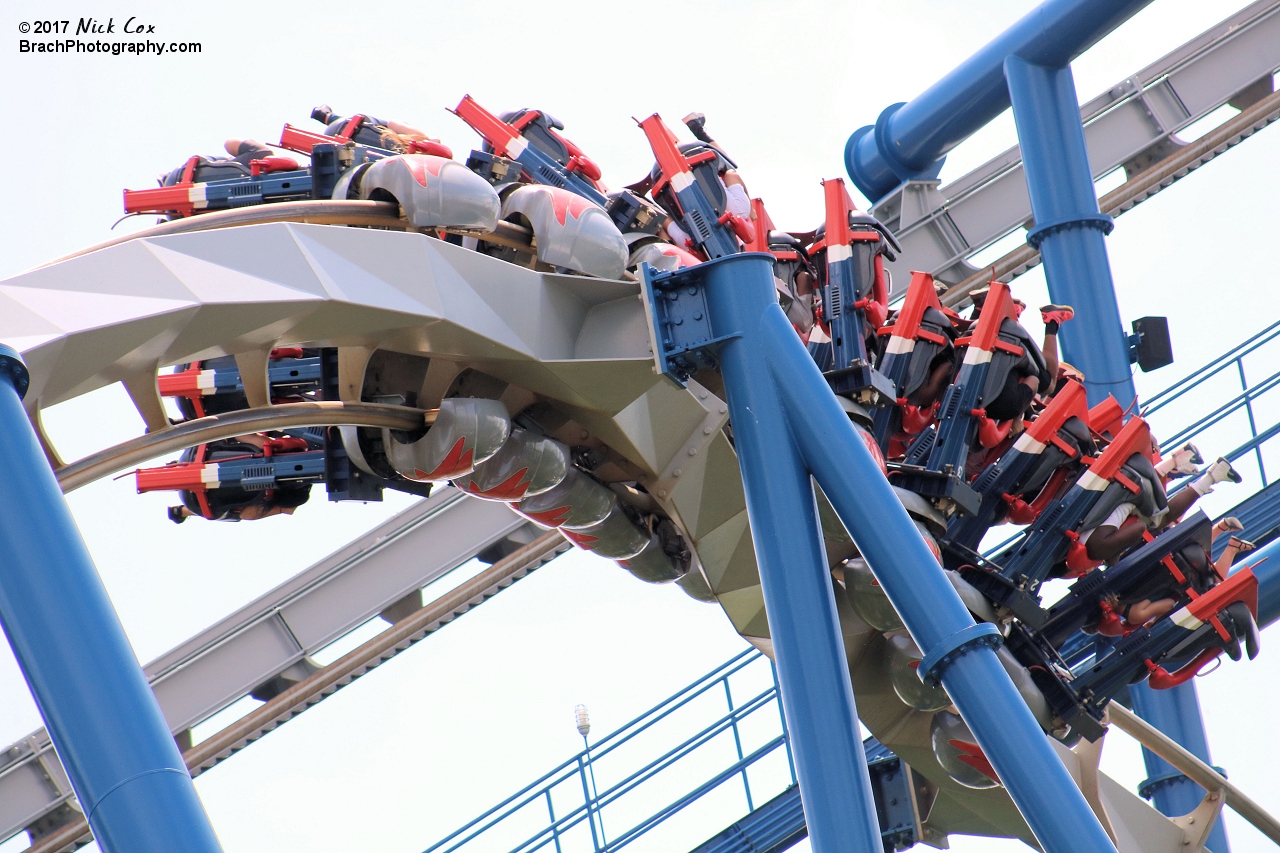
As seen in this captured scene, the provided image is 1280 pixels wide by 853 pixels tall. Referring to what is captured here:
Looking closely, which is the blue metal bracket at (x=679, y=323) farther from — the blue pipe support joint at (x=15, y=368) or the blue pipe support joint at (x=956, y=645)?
the blue pipe support joint at (x=15, y=368)

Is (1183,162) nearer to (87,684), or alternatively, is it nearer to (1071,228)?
(1071,228)

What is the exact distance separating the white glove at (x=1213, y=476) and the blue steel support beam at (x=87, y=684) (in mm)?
5231

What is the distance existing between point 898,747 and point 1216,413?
142 inches

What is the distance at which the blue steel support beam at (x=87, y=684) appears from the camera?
10.6 ft

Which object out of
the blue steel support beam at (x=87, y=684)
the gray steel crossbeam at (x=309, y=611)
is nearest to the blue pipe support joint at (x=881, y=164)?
the gray steel crossbeam at (x=309, y=611)

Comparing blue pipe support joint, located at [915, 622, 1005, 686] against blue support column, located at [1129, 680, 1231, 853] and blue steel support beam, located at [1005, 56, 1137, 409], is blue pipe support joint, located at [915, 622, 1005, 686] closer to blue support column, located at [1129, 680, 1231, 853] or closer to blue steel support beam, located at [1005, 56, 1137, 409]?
blue support column, located at [1129, 680, 1231, 853]

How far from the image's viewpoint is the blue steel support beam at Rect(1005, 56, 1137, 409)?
9.02 m

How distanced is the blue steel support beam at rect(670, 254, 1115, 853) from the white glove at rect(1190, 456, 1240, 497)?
2.79 m

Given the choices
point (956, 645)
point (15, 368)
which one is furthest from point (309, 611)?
point (15, 368)

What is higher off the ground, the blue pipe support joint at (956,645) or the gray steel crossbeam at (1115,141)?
the gray steel crossbeam at (1115,141)

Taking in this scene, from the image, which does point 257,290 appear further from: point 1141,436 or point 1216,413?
point 1216,413

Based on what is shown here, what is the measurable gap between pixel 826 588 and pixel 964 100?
6079 mm

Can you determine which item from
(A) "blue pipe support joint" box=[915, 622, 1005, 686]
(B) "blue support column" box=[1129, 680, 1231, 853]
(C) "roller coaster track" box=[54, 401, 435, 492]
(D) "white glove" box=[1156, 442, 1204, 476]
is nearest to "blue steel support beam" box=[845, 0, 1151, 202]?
(D) "white glove" box=[1156, 442, 1204, 476]

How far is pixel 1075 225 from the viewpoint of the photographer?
9195 mm
